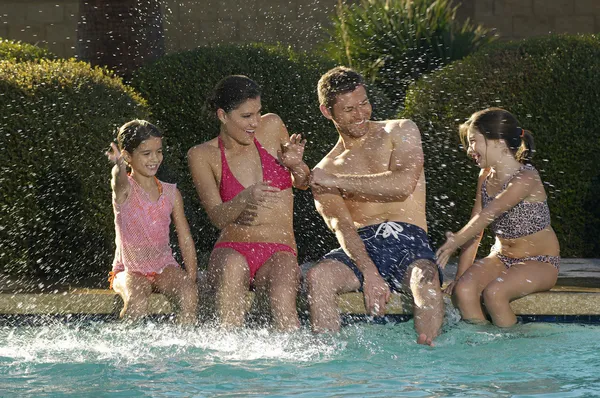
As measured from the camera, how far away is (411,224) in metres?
5.75

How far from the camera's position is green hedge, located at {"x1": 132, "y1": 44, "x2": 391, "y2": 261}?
7391 millimetres

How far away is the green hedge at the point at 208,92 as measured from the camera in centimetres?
739

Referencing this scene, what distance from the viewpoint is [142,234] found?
584 centimetres

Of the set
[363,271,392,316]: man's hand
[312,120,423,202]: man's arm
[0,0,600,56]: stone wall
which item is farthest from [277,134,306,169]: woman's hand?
[0,0,600,56]: stone wall

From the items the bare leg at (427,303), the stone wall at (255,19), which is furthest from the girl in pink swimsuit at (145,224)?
the stone wall at (255,19)

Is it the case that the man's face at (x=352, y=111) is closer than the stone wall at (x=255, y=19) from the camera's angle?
Yes

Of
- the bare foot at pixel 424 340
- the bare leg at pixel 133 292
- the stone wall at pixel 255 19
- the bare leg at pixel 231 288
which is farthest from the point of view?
the stone wall at pixel 255 19

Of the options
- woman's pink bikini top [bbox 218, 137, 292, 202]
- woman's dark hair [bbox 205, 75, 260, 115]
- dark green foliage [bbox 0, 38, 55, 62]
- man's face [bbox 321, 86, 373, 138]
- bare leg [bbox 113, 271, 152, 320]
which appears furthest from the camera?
dark green foliage [bbox 0, 38, 55, 62]

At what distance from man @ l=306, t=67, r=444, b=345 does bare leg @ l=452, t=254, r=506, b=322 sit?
0.24 meters

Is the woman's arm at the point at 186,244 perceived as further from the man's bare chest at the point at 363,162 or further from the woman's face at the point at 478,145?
the woman's face at the point at 478,145

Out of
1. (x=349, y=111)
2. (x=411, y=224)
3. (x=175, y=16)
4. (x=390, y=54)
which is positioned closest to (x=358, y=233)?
(x=411, y=224)

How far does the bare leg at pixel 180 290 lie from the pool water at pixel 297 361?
3.1 inches

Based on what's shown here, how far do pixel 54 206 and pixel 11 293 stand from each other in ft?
2.94

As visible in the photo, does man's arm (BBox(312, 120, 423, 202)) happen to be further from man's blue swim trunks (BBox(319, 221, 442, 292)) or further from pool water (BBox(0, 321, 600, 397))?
pool water (BBox(0, 321, 600, 397))
